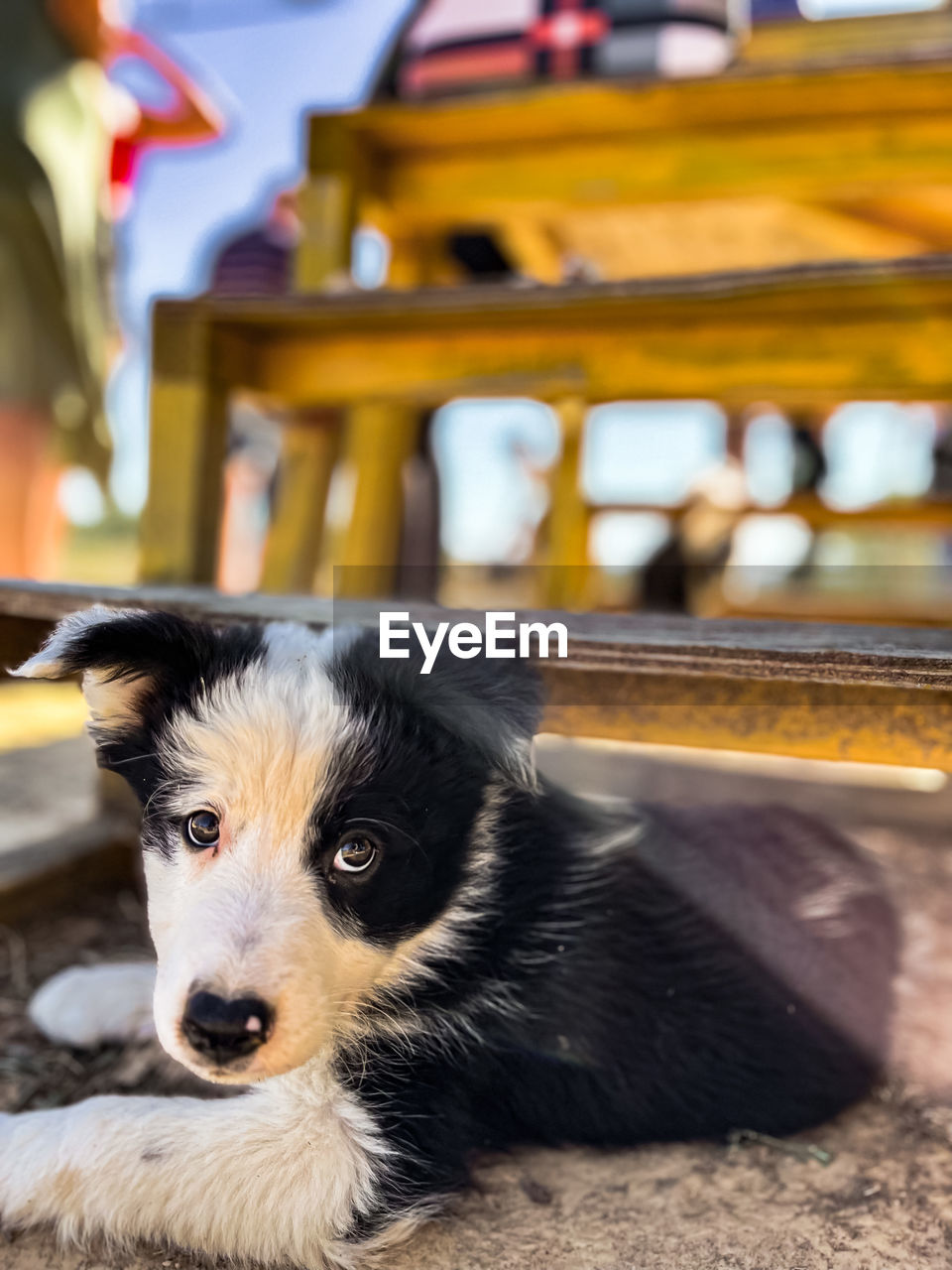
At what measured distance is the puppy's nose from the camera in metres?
1.12

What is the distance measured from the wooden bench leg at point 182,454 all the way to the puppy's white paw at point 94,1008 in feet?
3.30

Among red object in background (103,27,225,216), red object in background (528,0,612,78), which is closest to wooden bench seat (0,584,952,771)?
red object in background (528,0,612,78)

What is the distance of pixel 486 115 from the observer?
310 cm

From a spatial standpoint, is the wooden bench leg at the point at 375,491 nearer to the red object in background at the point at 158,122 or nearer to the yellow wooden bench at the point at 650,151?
the yellow wooden bench at the point at 650,151

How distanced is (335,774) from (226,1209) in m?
0.58

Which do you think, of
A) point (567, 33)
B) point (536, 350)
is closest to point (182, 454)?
point (536, 350)

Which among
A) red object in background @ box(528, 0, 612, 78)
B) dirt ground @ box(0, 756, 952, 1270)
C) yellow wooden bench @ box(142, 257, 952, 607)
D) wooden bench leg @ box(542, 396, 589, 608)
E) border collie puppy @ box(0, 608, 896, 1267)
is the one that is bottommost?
dirt ground @ box(0, 756, 952, 1270)

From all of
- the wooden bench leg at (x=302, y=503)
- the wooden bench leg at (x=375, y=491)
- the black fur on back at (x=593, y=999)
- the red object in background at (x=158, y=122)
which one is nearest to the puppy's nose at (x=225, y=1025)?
the black fur on back at (x=593, y=999)

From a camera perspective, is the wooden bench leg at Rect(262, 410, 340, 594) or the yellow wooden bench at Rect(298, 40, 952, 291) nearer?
the yellow wooden bench at Rect(298, 40, 952, 291)

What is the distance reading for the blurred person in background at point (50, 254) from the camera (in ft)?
10.1

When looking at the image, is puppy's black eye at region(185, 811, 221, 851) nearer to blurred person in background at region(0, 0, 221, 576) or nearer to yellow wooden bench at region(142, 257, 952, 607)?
yellow wooden bench at region(142, 257, 952, 607)

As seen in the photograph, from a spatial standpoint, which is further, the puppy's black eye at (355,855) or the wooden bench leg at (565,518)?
the wooden bench leg at (565,518)

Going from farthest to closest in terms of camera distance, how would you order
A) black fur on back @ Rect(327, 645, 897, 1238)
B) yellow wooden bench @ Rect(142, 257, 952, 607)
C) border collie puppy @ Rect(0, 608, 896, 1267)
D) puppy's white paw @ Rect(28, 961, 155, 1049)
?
1. yellow wooden bench @ Rect(142, 257, 952, 607)
2. puppy's white paw @ Rect(28, 961, 155, 1049)
3. black fur on back @ Rect(327, 645, 897, 1238)
4. border collie puppy @ Rect(0, 608, 896, 1267)

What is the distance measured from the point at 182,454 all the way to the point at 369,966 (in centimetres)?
156
